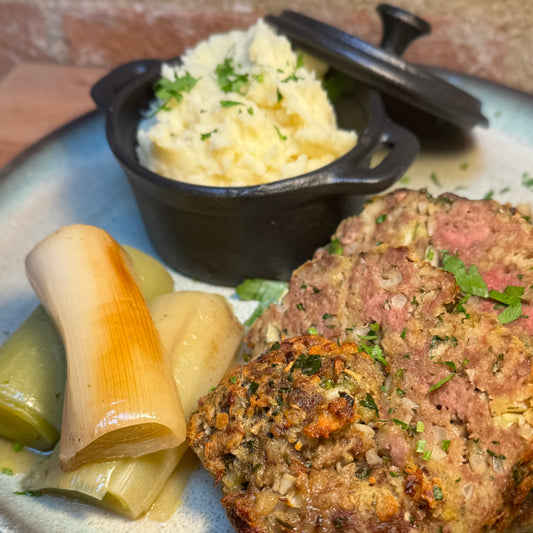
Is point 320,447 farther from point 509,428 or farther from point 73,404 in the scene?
point 73,404

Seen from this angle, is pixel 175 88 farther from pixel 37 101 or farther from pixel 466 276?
pixel 37 101

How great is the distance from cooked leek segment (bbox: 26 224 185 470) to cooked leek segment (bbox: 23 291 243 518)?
0.06 metres

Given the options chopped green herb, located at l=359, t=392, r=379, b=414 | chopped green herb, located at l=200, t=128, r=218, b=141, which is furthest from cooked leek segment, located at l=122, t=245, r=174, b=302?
chopped green herb, located at l=359, t=392, r=379, b=414

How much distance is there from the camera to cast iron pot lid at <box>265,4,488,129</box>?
2.75m

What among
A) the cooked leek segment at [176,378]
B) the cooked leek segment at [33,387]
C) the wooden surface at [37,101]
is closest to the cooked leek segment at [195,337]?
the cooked leek segment at [176,378]

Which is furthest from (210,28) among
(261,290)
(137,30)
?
(261,290)

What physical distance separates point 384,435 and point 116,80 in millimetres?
2239

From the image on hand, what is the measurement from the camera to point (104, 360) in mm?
1945

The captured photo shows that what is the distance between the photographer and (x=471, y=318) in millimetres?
1850

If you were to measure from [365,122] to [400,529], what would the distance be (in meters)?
1.93

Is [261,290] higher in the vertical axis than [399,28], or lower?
lower

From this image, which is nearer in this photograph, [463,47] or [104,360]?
[104,360]

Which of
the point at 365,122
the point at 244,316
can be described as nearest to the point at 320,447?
the point at 244,316

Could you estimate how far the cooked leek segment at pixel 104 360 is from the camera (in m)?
1.86
